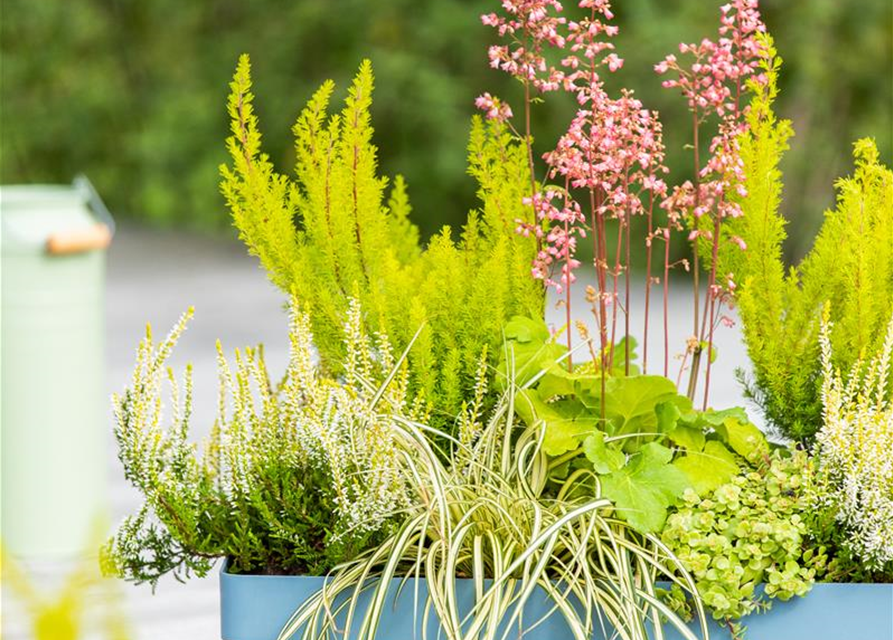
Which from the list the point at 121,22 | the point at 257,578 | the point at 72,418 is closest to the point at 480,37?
the point at 121,22

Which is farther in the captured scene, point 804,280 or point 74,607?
point 804,280

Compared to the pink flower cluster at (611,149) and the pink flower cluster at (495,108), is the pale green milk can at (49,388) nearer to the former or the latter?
the pink flower cluster at (495,108)

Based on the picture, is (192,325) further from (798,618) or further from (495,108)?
(798,618)

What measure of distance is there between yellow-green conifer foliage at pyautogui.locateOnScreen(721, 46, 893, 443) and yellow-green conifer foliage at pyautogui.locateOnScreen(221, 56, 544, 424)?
41 centimetres

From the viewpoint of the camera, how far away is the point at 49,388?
A: 3.65 meters

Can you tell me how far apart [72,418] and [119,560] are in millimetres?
1503

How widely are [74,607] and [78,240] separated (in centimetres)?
285

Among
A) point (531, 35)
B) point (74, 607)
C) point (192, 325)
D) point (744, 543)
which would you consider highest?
point (531, 35)

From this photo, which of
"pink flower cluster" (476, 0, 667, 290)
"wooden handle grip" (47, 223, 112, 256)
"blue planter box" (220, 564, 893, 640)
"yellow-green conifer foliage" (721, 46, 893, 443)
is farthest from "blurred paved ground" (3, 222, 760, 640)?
"yellow-green conifer foliage" (721, 46, 893, 443)

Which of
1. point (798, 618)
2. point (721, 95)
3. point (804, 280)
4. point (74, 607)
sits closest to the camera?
point (74, 607)

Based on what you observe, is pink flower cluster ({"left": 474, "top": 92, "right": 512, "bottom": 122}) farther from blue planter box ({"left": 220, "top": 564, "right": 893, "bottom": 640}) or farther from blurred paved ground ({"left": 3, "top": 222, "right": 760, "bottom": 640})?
blurred paved ground ({"left": 3, "top": 222, "right": 760, "bottom": 640})

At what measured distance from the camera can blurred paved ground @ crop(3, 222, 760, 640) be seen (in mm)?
2893

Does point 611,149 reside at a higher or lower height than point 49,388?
higher

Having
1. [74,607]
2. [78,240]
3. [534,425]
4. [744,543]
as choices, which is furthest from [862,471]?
[78,240]
